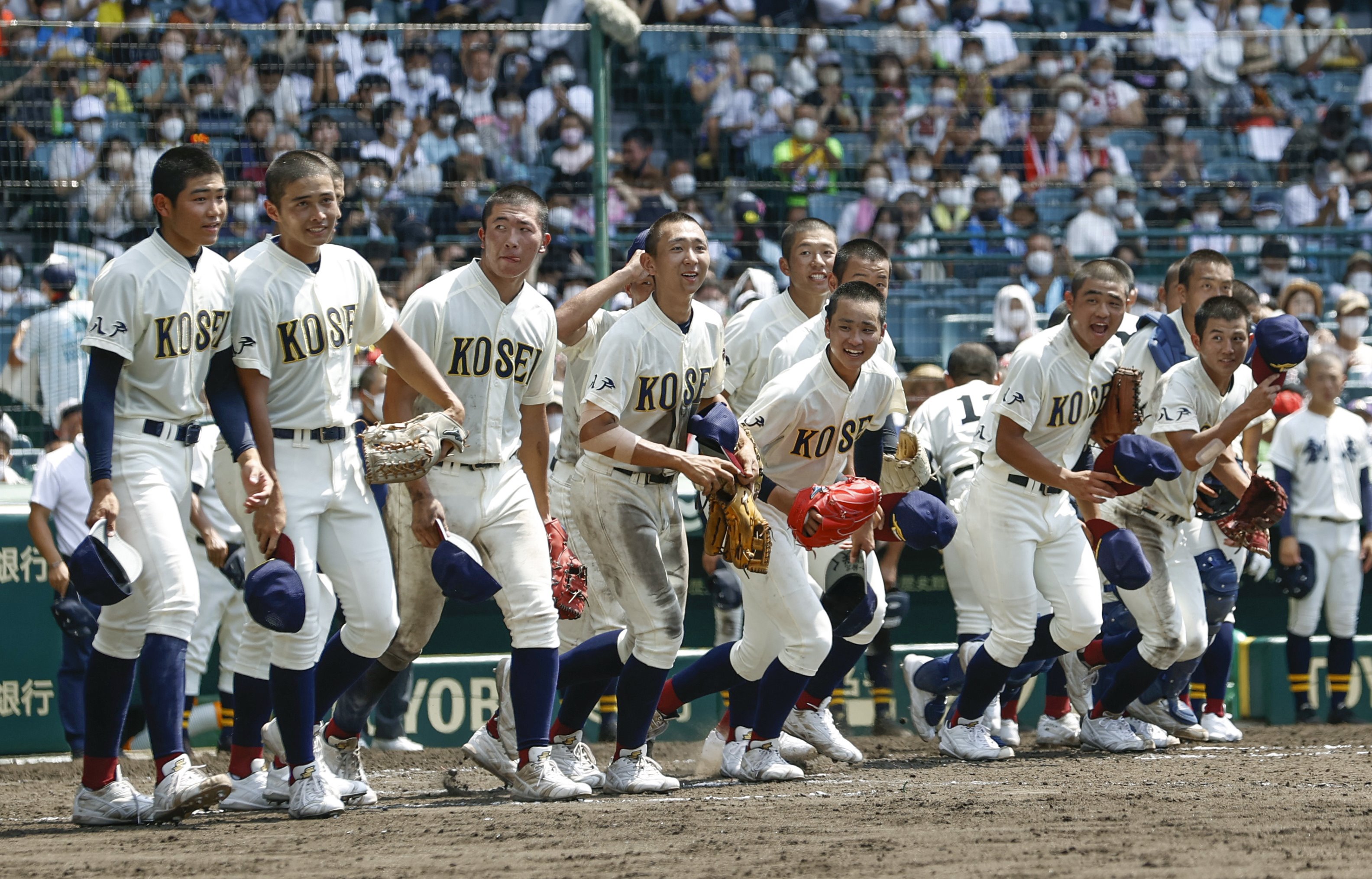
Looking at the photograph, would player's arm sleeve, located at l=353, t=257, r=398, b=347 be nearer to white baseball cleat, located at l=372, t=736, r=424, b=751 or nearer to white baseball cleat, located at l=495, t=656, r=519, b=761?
white baseball cleat, located at l=495, t=656, r=519, b=761

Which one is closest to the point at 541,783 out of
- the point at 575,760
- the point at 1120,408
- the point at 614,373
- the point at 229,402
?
the point at 575,760

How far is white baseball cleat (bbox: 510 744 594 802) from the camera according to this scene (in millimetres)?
5703

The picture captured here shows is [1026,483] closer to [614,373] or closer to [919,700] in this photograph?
[919,700]

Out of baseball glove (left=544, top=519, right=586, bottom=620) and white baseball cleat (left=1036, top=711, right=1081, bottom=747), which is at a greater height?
baseball glove (left=544, top=519, right=586, bottom=620)

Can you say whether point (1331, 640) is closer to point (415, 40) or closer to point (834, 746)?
point (834, 746)

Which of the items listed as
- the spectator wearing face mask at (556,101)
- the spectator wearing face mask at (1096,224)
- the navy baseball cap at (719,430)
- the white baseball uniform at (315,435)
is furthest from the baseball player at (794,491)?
the spectator wearing face mask at (1096,224)

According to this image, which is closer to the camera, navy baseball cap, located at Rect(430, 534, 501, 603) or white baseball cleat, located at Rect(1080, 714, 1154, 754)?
navy baseball cap, located at Rect(430, 534, 501, 603)

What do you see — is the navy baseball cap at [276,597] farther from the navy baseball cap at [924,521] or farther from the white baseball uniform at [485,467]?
the navy baseball cap at [924,521]

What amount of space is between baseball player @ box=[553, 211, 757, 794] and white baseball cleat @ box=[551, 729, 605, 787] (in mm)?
50

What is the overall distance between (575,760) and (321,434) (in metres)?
1.76

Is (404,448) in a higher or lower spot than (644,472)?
higher

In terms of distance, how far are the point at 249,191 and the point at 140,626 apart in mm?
5060

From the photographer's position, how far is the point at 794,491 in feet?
20.2

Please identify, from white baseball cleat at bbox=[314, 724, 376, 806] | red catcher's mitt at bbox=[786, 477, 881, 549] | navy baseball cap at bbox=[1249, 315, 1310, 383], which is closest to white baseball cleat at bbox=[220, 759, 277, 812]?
white baseball cleat at bbox=[314, 724, 376, 806]
